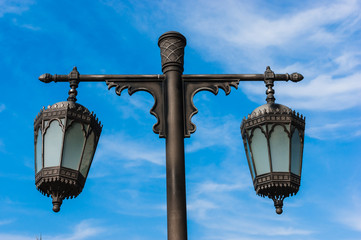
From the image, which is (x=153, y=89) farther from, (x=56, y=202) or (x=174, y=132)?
(x=56, y=202)

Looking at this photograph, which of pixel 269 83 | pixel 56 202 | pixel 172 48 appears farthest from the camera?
pixel 269 83

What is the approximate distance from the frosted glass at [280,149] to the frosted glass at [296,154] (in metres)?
0.11

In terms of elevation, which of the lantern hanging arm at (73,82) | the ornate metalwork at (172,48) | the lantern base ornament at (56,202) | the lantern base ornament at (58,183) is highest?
the ornate metalwork at (172,48)

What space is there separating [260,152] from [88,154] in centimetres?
205

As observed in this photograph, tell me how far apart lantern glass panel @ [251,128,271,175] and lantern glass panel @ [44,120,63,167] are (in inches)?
90.4

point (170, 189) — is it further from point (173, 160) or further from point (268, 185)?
point (268, 185)

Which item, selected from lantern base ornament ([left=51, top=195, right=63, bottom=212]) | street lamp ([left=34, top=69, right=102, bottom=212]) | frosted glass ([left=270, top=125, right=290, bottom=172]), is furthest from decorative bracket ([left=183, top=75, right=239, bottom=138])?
lantern base ornament ([left=51, top=195, right=63, bottom=212])

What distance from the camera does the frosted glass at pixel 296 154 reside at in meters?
5.93

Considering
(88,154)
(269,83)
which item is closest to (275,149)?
(269,83)

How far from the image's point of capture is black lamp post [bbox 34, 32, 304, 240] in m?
5.46

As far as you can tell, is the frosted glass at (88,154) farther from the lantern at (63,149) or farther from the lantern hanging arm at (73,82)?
the lantern hanging arm at (73,82)

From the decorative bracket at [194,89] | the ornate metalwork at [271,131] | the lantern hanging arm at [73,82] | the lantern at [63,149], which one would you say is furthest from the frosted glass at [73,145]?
the ornate metalwork at [271,131]

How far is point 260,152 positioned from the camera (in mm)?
5961

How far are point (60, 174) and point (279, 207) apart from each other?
2615mm
